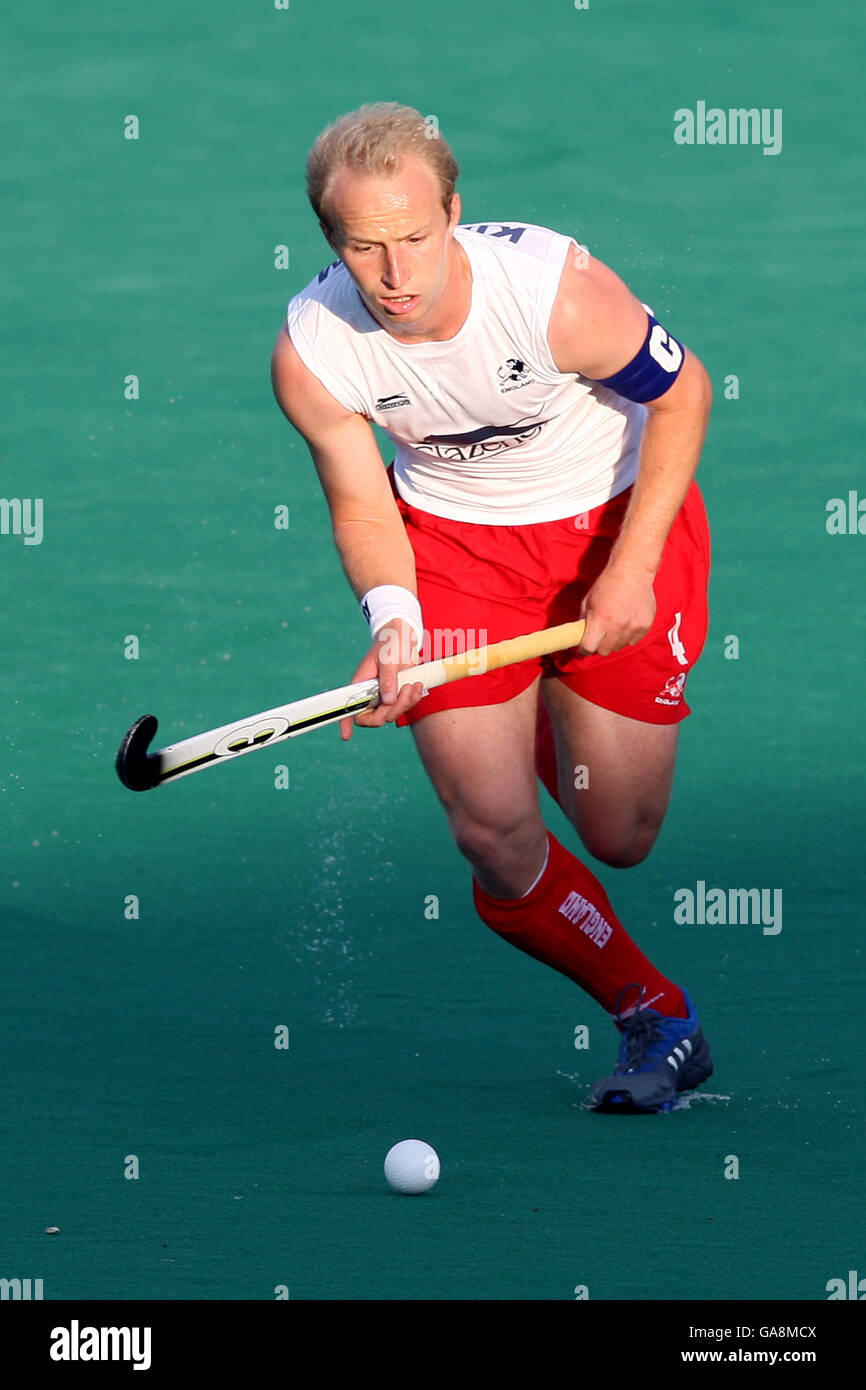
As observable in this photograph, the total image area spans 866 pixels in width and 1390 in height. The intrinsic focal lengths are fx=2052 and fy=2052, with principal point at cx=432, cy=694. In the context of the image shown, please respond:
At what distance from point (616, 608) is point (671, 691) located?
39 centimetres

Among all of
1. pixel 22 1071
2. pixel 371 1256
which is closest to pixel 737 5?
pixel 22 1071

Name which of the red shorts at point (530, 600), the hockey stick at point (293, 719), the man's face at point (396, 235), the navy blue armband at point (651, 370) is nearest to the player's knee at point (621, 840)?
the red shorts at point (530, 600)

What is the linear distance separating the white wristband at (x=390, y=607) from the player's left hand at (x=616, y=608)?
29cm

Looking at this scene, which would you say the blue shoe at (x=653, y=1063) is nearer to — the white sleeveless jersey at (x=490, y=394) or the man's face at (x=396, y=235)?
the white sleeveless jersey at (x=490, y=394)

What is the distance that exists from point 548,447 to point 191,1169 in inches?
55.2

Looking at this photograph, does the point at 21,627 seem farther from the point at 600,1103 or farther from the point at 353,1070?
the point at 600,1103

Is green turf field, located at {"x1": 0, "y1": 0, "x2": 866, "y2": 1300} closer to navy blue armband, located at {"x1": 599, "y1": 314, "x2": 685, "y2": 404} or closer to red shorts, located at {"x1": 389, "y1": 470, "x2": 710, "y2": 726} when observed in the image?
red shorts, located at {"x1": 389, "y1": 470, "x2": 710, "y2": 726}

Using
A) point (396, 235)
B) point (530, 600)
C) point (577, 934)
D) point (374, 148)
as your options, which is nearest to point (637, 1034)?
point (577, 934)

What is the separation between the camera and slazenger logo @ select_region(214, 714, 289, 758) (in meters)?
3.48

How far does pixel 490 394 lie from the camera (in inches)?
136

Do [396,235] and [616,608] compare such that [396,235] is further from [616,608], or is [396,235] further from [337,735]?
[337,735]

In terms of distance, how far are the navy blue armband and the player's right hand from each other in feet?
1.81

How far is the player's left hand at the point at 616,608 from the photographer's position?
353 centimetres

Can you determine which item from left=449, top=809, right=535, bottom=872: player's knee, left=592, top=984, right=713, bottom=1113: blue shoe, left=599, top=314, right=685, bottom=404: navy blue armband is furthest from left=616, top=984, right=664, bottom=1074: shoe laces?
left=599, top=314, right=685, bottom=404: navy blue armband
